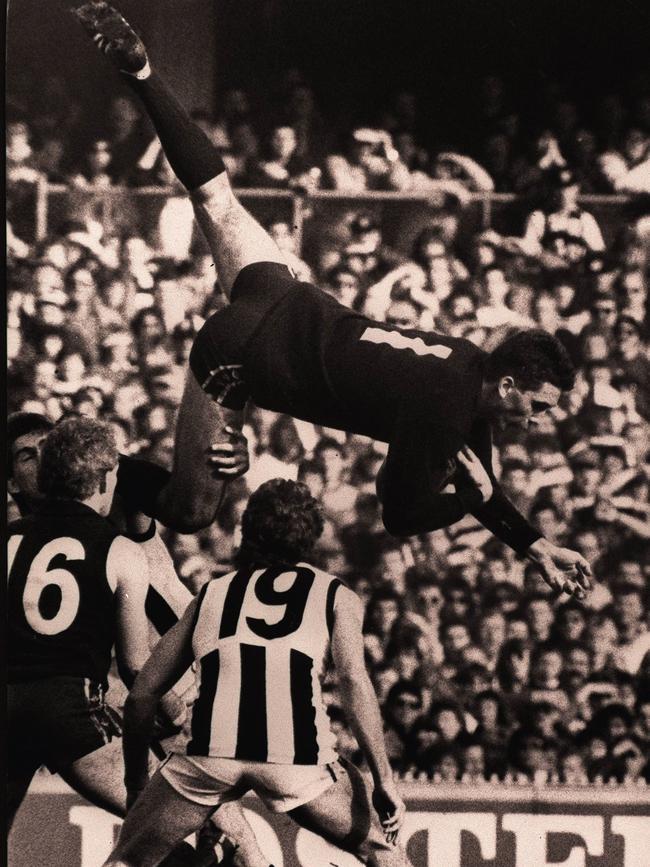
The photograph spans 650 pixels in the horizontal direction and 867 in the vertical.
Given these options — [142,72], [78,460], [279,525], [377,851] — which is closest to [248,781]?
[377,851]

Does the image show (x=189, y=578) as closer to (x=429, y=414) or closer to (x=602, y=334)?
(x=429, y=414)

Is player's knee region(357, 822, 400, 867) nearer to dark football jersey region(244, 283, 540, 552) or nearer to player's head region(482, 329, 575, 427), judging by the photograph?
dark football jersey region(244, 283, 540, 552)

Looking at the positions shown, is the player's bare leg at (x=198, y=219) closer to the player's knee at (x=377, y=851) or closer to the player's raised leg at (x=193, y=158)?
the player's raised leg at (x=193, y=158)

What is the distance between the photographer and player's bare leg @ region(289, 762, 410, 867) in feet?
7.91

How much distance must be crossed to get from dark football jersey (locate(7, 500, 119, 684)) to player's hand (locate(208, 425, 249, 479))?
0.28 meters

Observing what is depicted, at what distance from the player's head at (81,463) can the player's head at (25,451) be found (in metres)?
0.03

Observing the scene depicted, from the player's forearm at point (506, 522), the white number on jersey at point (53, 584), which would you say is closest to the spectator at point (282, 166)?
the player's forearm at point (506, 522)

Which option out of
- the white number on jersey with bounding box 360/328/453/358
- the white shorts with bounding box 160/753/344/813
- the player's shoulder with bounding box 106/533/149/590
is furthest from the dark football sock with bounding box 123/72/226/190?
the white shorts with bounding box 160/753/344/813

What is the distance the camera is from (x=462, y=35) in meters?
2.53

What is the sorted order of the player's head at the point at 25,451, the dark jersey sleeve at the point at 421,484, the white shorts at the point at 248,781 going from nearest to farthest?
the white shorts at the point at 248,781
the dark jersey sleeve at the point at 421,484
the player's head at the point at 25,451

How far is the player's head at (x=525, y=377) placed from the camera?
2523 mm

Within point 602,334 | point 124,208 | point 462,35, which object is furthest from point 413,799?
point 462,35

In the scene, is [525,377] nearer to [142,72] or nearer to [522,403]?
[522,403]

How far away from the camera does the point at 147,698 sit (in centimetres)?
246
